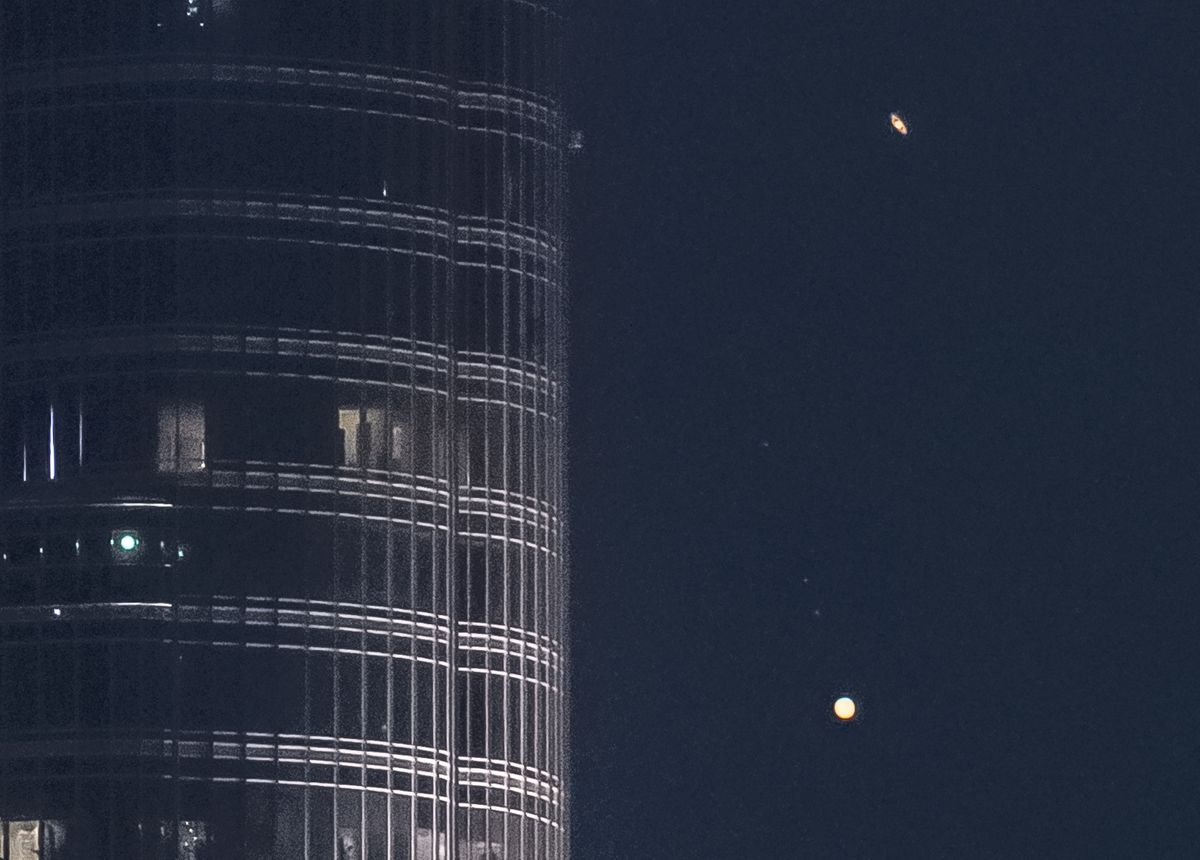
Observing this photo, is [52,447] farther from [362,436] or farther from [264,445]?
[362,436]

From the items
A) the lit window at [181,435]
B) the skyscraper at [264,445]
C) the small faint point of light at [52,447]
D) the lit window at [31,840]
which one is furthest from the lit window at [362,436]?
the lit window at [31,840]

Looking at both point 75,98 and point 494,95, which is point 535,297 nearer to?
point 494,95

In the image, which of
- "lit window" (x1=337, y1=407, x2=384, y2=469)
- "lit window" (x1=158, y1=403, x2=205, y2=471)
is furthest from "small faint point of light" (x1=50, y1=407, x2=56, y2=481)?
"lit window" (x1=337, y1=407, x2=384, y2=469)

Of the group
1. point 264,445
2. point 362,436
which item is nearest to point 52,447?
point 264,445

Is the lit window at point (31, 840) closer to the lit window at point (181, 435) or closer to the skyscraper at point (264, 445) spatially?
the skyscraper at point (264, 445)

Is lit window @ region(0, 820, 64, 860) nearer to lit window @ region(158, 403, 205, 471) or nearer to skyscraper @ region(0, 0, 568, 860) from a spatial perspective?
skyscraper @ region(0, 0, 568, 860)
